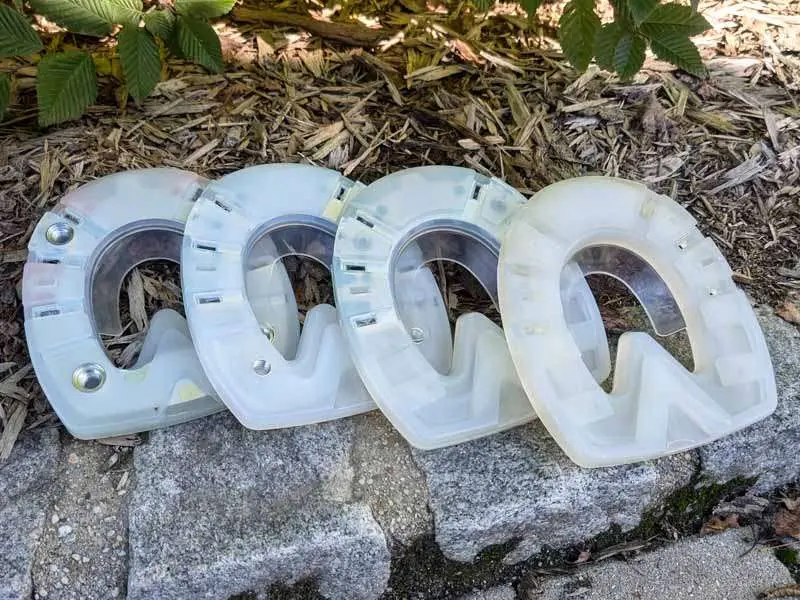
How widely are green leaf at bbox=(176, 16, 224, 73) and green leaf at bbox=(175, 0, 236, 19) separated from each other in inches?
0.7

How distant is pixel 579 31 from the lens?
4.91 ft

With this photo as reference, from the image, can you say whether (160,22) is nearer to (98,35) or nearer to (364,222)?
(98,35)

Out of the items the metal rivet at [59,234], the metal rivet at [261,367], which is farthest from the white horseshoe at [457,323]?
the metal rivet at [59,234]

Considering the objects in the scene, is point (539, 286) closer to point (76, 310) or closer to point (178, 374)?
point (178, 374)

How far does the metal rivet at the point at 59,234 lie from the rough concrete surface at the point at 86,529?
0.39 m

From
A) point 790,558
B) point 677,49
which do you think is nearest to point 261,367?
point 677,49

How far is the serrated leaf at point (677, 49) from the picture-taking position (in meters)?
1.54

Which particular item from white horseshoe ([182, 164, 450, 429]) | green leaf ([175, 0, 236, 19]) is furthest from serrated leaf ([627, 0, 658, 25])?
green leaf ([175, 0, 236, 19])

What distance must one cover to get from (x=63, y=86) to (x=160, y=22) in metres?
0.22

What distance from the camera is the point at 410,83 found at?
75.5 inches

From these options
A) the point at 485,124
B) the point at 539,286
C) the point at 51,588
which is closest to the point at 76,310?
the point at 51,588

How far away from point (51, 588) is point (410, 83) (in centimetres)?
130

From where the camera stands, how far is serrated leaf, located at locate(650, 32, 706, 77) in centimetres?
154

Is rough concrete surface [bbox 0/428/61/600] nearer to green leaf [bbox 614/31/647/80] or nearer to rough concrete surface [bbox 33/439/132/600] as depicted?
rough concrete surface [bbox 33/439/132/600]
